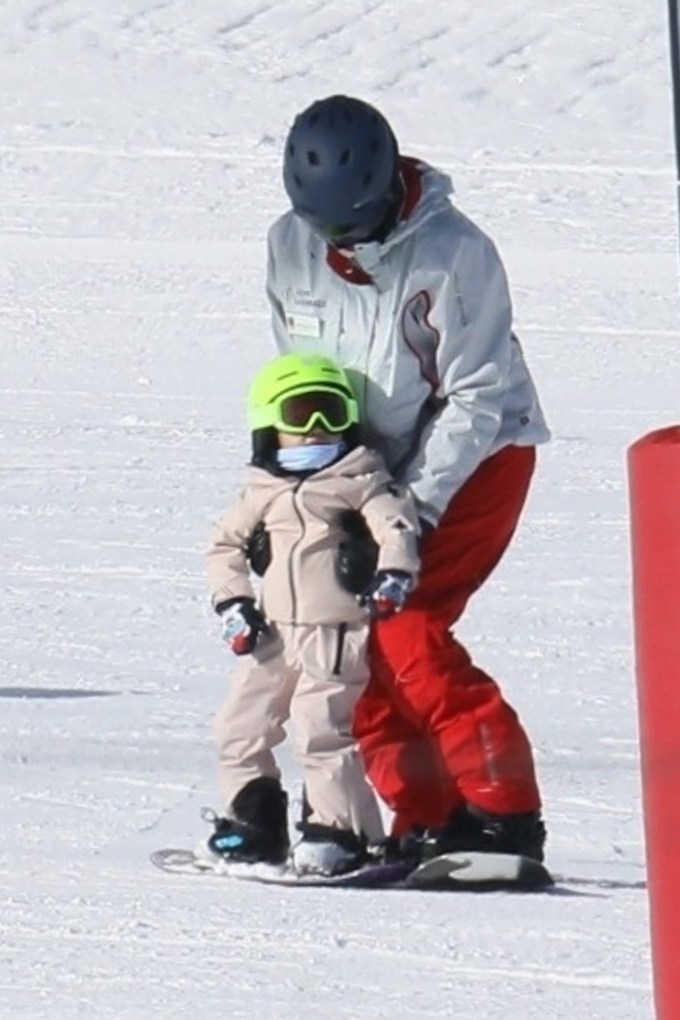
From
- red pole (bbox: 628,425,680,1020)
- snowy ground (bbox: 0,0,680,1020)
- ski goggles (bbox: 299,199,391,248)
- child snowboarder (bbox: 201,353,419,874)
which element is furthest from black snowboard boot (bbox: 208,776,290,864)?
red pole (bbox: 628,425,680,1020)

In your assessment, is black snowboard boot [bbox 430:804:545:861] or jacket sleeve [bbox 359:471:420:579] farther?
black snowboard boot [bbox 430:804:545:861]

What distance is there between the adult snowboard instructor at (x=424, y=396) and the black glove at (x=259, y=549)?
6.7 inches

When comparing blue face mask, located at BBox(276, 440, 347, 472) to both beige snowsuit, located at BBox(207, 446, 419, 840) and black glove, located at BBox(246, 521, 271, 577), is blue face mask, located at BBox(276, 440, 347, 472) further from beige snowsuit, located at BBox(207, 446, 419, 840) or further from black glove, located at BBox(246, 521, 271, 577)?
black glove, located at BBox(246, 521, 271, 577)

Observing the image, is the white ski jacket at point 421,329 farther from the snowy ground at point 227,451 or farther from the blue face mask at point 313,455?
the snowy ground at point 227,451

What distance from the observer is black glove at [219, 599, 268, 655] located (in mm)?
5582

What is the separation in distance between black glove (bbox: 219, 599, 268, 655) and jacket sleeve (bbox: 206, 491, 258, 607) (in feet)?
0.06

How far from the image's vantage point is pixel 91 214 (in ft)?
56.1

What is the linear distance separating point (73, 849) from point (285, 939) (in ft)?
2.88

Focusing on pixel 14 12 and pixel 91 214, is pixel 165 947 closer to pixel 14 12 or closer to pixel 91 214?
pixel 91 214

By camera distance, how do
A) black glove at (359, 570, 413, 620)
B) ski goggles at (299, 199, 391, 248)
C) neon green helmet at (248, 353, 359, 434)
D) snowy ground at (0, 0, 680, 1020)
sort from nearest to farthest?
1. snowy ground at (0, 0, 680, 1020)
2. black glove at (359, 570, 413, 620)
3. ski goggles at (299, 199, 391, 248)
4. neon green helmet at (248, 353, 359, 434)

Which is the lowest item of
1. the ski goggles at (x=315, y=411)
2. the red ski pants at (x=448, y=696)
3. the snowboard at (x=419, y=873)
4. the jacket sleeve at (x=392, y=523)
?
the snowboard at (x=419, y=873)

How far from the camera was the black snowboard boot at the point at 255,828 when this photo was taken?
567 centimetres

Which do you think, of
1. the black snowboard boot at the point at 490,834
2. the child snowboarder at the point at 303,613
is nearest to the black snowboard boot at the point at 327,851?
the child snowboarder at the point at 303,613

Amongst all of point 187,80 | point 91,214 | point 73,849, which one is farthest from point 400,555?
point 187,80
